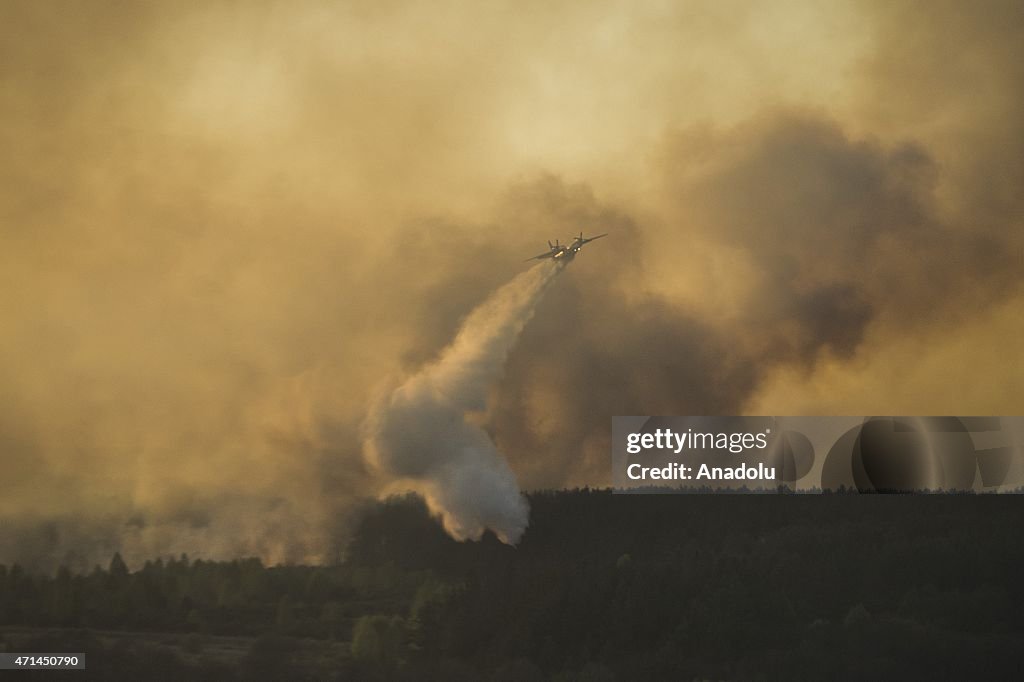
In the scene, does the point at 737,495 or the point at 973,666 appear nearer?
the point at 973,666

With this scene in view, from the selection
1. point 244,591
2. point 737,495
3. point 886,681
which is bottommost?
point 886,681

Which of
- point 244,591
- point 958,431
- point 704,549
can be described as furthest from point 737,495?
point 244,591

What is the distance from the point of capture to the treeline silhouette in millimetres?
69000

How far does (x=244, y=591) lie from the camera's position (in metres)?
73.5

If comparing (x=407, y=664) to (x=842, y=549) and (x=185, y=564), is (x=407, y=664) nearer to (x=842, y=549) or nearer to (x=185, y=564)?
(x=185, y=564)

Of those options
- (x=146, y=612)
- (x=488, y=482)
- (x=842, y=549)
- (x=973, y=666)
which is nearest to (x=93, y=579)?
(x=146, y=612)

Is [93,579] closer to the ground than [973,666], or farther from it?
farther from it

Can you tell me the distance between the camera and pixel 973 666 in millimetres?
68688

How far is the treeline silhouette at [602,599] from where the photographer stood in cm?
6900

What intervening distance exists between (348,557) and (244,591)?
588 centimetres

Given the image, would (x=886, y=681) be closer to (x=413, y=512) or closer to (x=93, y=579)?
(x=413, y=512)

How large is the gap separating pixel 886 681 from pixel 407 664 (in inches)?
945

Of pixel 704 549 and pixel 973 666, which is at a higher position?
pixel 704 549

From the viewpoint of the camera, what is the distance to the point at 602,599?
70.1m
